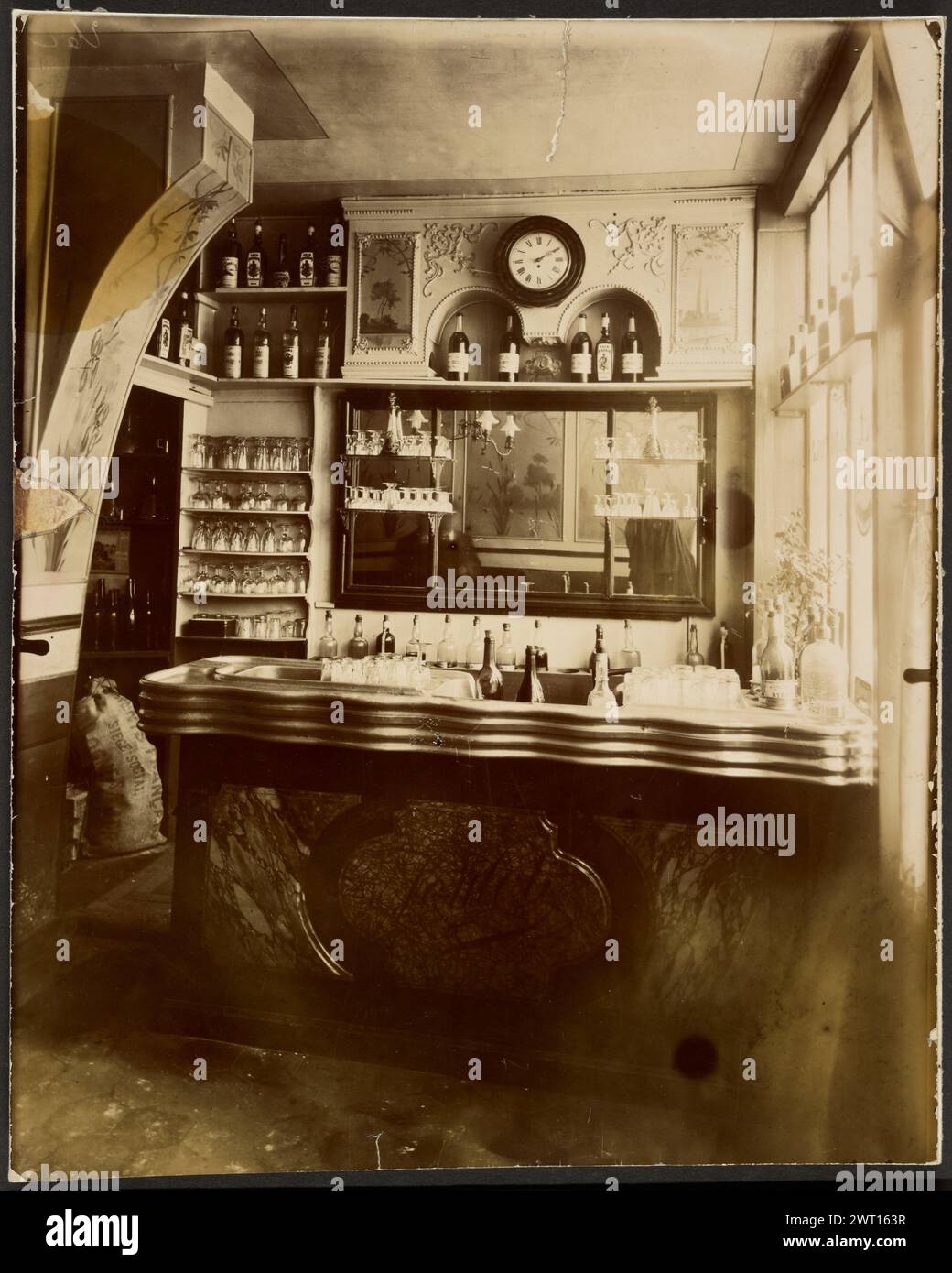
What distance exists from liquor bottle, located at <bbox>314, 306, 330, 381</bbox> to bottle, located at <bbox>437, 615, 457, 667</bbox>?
2.57ft

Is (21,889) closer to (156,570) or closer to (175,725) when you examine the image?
(175,725)

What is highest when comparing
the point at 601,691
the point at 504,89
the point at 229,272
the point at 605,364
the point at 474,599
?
the point at 504,89

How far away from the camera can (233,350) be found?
7.52 ft

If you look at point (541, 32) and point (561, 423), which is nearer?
point (541, 32)

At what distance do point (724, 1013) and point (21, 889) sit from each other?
1.94 meters

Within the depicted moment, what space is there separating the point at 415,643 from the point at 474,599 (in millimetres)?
206

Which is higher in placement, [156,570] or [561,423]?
[561,423]

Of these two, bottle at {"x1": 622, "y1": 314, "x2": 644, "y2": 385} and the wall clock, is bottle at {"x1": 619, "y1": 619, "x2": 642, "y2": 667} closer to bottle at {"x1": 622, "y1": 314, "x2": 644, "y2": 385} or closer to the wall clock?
bottle at {"x1": 622, "y1": 314, "x2": 644, "y2": 385}

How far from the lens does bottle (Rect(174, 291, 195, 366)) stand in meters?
2.28

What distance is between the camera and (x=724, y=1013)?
2139mm

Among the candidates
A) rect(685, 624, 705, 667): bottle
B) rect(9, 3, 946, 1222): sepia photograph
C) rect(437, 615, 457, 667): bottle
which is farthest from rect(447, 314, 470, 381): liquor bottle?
rect(685, 624, 705, 667): bottle

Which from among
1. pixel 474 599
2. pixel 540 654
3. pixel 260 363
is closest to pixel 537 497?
pixel 474 599

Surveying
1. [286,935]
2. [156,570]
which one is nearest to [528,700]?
[286,935]

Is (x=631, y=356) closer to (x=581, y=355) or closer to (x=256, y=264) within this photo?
(x=581, y=355)
